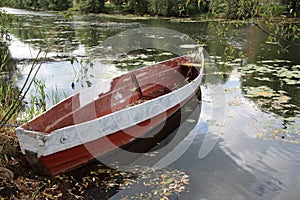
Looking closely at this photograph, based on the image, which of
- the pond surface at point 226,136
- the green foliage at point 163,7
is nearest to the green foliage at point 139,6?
the green foliage at point 163,7

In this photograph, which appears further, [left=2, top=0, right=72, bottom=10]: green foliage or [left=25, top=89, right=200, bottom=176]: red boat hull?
[left=2, top=0, right=72, bottom=10]: green foliage

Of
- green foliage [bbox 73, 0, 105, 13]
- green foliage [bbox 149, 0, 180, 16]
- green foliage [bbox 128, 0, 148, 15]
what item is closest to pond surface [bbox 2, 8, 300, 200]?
green foliage [bbox 149, 0, 180, 16]

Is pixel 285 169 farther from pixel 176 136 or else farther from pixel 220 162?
pixel 176 136

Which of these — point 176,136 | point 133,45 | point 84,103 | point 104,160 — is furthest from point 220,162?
point 133,45

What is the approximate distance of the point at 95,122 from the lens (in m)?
3.76

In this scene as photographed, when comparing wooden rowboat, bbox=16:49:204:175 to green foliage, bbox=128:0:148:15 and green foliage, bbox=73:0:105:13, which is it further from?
green foliage, bbox=73:0:105:13

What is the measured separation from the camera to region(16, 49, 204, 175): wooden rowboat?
11.2ft

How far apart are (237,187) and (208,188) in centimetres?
34

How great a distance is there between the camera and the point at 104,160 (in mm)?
4184

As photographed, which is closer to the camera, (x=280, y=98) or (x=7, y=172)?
(x=7, y=172)

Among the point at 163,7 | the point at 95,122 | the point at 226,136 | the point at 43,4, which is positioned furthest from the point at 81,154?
the point at 43,4

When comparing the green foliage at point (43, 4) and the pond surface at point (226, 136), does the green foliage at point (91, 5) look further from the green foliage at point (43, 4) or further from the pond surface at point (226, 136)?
the pond surface at point (226, 136)

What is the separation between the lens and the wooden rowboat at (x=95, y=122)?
3.42 meters

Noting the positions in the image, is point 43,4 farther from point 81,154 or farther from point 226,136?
point 81,154
